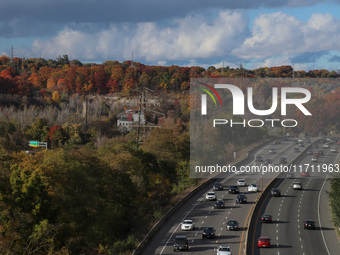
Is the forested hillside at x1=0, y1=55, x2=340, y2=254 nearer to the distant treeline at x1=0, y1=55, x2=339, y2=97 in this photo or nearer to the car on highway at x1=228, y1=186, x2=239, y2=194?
the car on highway at x1=228, y1=186, x2=239, y2=194

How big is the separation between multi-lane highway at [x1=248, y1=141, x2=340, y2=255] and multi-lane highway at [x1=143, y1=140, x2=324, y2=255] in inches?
59.4

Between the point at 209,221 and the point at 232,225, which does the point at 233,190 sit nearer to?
the point at 209,221

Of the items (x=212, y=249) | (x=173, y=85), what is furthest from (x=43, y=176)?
(x=173, y=85)

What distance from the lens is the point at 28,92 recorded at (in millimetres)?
147125

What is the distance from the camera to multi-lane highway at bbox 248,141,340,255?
4078 centimetres

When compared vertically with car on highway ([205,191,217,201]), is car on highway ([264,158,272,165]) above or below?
above

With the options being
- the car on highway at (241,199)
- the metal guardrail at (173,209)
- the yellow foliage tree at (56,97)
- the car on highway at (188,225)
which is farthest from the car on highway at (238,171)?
the yellow foliage tree at (56,97)

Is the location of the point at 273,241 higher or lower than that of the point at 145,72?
lower

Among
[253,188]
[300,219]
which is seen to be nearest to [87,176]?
[300,219]

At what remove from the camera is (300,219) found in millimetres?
50438

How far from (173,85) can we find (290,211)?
124 meters

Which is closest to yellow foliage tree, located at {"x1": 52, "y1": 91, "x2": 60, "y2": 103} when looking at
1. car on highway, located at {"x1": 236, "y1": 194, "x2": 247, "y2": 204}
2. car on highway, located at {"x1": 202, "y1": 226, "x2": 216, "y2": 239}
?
car on highway, located at {"x1": 236, "y1": 194, "x2": 247, "y2": 204}

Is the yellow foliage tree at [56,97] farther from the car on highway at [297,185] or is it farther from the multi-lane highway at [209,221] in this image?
the car on highway at [297,185]

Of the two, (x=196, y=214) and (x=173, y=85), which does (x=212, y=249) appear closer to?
(x=196, y=214)
